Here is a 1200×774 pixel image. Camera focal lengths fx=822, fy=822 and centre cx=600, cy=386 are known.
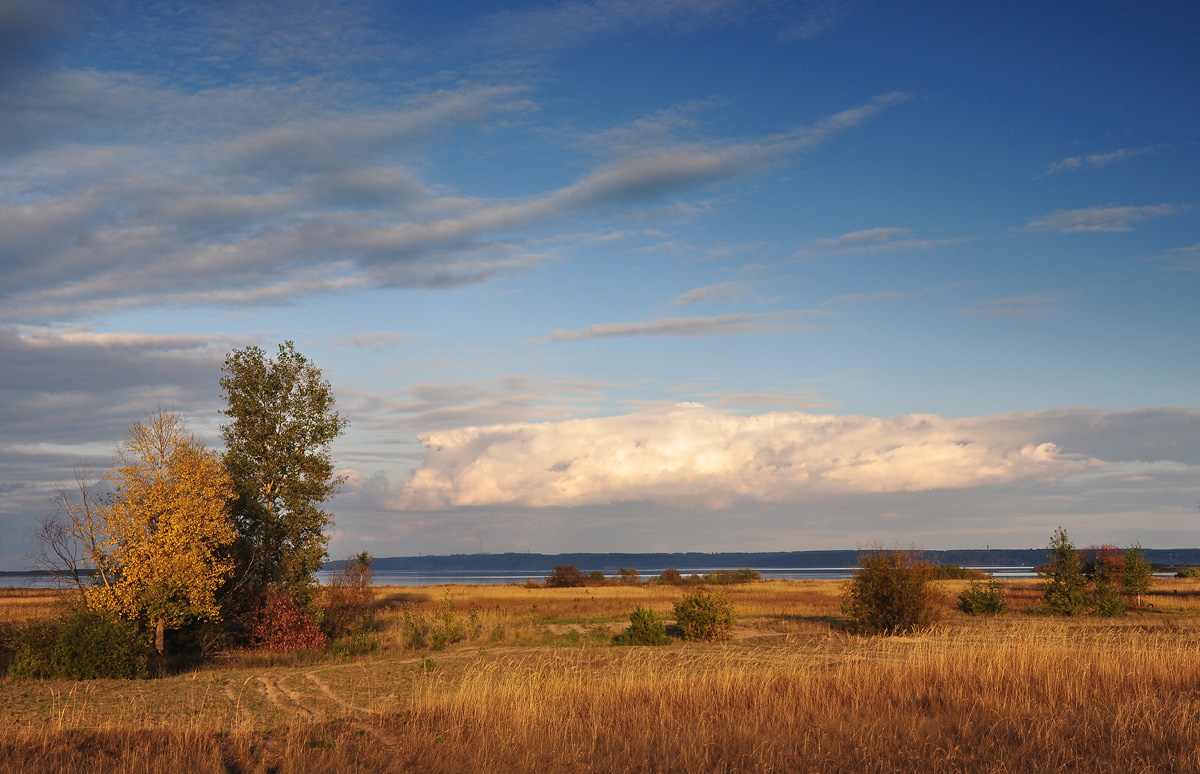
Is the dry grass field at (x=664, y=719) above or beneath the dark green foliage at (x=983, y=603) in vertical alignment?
above

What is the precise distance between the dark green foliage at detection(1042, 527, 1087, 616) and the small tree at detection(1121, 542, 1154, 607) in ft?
19.8

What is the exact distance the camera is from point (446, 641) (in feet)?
88.8

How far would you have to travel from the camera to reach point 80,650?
2048 centimetres

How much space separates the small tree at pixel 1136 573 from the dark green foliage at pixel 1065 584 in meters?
→ 6.03

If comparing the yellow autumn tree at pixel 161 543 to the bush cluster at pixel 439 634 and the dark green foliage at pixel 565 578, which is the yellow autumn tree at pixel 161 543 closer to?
the bush cluster at pixel 439 634

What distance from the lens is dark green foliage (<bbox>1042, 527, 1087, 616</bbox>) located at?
34.0 m

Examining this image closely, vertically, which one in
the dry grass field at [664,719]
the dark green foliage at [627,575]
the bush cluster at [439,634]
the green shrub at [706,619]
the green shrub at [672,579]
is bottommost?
the dark green foliage at [627,575]

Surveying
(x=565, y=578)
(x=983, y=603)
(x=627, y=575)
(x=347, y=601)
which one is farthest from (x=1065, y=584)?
(x=627, y=575)

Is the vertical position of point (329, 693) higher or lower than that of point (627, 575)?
higher

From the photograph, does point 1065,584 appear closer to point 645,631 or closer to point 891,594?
point 891,594


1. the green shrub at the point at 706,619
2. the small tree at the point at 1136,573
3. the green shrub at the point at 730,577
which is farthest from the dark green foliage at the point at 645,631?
the green shrub at the point at 730,577

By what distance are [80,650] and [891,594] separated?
23.2 meters

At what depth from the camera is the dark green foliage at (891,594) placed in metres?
26.5

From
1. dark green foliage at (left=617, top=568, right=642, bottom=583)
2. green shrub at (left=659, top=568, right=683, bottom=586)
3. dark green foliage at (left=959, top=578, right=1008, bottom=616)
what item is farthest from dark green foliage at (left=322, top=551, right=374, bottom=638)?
dark green foliage at (left=617, top=568, right=642, bottom=583)
